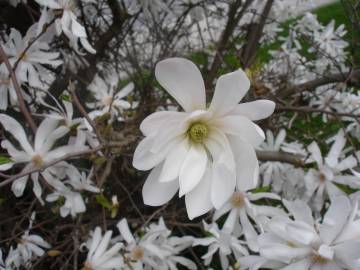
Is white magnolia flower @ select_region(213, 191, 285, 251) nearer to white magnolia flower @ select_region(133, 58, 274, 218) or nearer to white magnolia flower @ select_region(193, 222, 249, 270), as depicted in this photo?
white magnolia flower @ select_region(193, 222, 249, 270)

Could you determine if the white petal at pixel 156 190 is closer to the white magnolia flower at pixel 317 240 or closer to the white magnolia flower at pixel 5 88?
the white magnolia flower at pixel 317 240

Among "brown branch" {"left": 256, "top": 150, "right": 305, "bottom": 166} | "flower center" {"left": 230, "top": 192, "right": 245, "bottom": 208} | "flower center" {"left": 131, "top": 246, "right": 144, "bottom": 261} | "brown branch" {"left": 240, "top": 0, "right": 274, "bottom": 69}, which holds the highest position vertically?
"brown branch" {"left": 240, "top": 0, "right": 274, "bottom": 69}

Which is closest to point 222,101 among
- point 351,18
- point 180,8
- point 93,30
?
point 351,18

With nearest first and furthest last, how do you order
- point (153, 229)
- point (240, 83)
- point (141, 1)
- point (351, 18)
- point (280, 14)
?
point (240, 83) < point (153, 229) < point (351, 18) < point (141, 1) < point (280, 14)

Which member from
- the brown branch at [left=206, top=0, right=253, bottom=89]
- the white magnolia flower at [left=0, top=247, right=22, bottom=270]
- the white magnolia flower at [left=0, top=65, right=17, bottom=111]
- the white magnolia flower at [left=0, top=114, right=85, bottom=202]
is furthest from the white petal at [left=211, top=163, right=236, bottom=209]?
the brown branch at [left=206, top=0, right=253, bottom=89]

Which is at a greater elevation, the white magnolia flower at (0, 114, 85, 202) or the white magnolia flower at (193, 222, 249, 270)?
the white magnolia flower at (0, 114, 85, 202)

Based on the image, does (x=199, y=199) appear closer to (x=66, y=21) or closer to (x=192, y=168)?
(x=192, y=168)

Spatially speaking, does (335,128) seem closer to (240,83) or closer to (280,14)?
(280,14)
